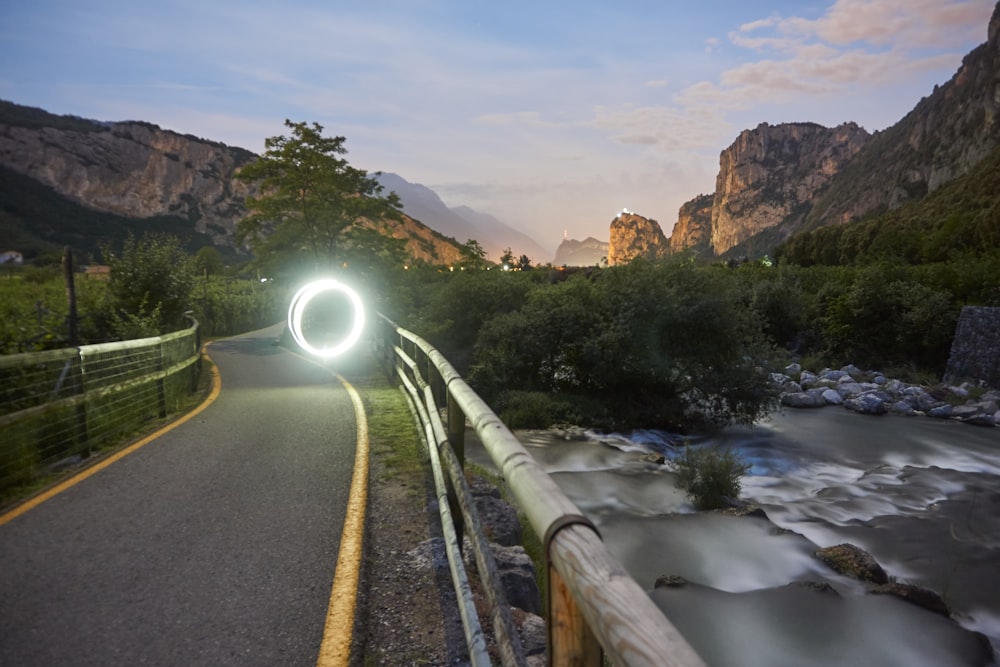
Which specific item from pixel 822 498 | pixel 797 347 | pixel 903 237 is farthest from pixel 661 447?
pixel 903 237

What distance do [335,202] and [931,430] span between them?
67.9 ft

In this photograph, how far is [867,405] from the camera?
716 inches

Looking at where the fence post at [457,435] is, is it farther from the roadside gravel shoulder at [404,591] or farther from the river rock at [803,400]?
the river rock at [803,400]

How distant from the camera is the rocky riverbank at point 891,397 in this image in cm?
1744

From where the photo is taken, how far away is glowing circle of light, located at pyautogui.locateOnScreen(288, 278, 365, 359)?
62.6ft

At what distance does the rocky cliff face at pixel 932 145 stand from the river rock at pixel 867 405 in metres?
85.4

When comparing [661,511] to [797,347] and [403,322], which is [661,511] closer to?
[403,322]

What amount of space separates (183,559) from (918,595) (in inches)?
309

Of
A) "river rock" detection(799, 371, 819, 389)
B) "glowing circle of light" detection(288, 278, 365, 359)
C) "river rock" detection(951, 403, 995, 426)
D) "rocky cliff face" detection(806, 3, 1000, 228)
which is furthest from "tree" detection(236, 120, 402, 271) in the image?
"rocky cliff face" detection(806, 3, 1000, 228)

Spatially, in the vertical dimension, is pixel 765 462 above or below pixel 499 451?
below

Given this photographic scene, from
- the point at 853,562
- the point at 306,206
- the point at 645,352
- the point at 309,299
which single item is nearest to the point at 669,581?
the point at 853,562

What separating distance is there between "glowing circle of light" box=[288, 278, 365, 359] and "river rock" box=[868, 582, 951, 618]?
14939mm

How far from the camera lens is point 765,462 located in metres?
13.8

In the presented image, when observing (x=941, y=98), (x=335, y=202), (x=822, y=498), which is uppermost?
(x=941, y=98)
